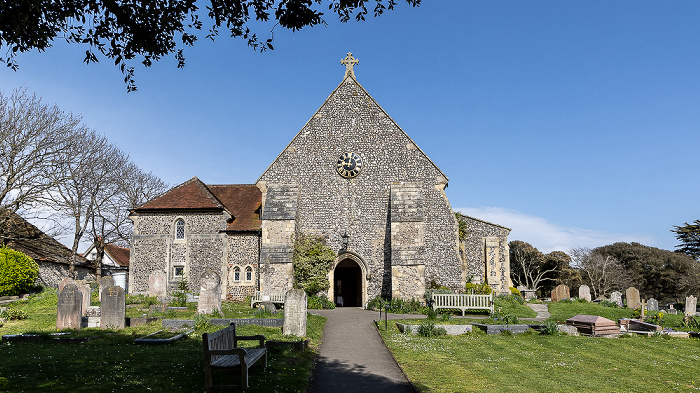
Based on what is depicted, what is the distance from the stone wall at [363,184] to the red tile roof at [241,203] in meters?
3.30

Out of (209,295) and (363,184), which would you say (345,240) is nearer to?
(363,184)

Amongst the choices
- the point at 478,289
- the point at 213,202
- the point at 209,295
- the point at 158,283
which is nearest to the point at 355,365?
the point at 209,295

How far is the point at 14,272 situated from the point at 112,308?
48.1ft

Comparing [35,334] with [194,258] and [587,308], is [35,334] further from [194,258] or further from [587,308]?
[587,308]

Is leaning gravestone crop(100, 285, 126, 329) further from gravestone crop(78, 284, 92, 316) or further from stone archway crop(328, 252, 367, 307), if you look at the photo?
stone archway crop(328, 252, 367, 307)

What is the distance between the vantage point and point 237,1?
711cm

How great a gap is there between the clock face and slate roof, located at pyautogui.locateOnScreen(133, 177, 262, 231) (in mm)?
6073

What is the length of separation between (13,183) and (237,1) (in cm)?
2605

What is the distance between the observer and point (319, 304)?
22.5m

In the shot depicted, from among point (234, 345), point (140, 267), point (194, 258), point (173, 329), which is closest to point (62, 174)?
point (140, 267)

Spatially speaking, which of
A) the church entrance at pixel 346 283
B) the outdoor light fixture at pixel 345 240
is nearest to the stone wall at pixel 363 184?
the outdoor light fixture at pixel 345 240

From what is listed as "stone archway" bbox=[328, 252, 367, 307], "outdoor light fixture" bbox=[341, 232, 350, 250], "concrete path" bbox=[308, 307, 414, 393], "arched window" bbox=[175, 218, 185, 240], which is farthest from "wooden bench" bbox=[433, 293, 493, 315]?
"arched window" bbox=[175, 218, 185, 240]

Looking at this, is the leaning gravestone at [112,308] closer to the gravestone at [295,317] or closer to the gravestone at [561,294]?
the gravestone at [295,317]

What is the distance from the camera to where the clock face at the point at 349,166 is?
24.5 m
